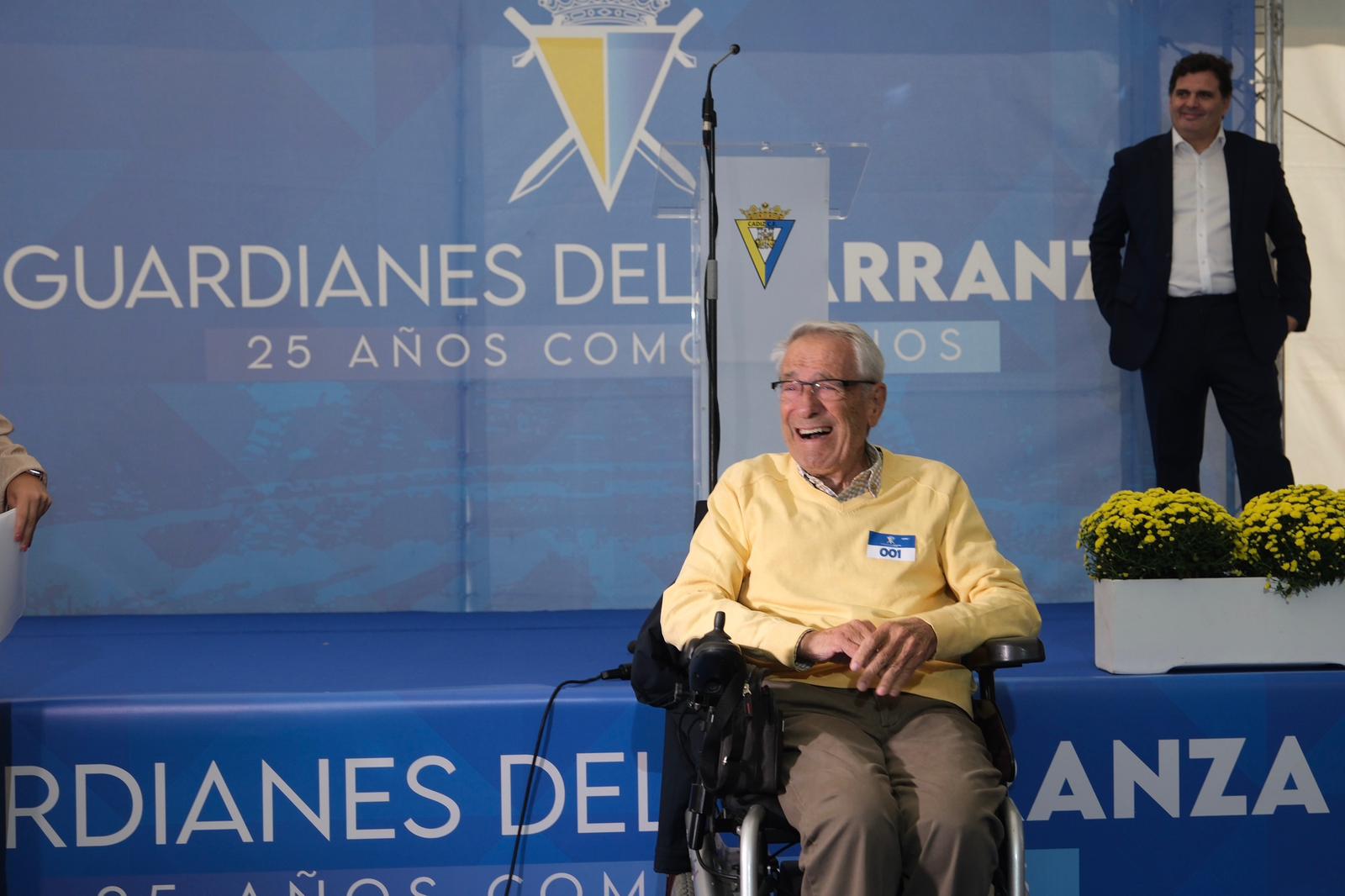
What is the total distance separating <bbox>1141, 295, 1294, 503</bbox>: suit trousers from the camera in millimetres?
3908

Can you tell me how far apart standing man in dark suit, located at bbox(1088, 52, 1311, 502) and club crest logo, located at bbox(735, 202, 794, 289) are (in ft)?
5.08

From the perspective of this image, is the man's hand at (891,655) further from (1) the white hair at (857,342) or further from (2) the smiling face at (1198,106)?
(2) the smiling face at (1198,106)

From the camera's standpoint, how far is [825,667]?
7.18ft

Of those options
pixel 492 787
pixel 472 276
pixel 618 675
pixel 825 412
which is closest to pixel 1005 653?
pixel 825 412

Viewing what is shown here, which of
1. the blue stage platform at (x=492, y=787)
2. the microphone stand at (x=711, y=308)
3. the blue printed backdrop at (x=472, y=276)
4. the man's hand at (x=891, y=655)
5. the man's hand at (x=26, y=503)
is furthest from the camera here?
the blue printed backdrop at (x=472, y=276)

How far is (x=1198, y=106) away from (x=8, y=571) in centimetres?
343

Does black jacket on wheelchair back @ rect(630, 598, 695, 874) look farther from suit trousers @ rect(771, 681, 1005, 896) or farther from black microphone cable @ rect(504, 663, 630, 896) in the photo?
black microphone cable @ rect(504, 663, 630, 896)

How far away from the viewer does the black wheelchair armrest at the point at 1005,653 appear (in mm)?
2020

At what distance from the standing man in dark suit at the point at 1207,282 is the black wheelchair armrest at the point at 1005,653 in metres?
2.15

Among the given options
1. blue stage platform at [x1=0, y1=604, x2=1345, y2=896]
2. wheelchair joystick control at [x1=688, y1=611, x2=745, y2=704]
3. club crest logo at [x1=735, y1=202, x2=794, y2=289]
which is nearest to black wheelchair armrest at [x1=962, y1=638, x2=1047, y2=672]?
wheelchair joystick control at [x1=688, y1=611, x2=745, y2=704]

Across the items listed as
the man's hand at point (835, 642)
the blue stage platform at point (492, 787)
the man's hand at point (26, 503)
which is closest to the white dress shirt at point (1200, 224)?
the blue stage platform at point (492, 787)

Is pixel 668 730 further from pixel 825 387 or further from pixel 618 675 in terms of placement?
pixel 825 387

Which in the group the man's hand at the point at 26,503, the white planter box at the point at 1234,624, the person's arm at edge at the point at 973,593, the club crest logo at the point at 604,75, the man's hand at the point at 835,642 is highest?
the club crest logo at the point at 604,75

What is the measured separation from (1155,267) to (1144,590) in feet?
4.88
